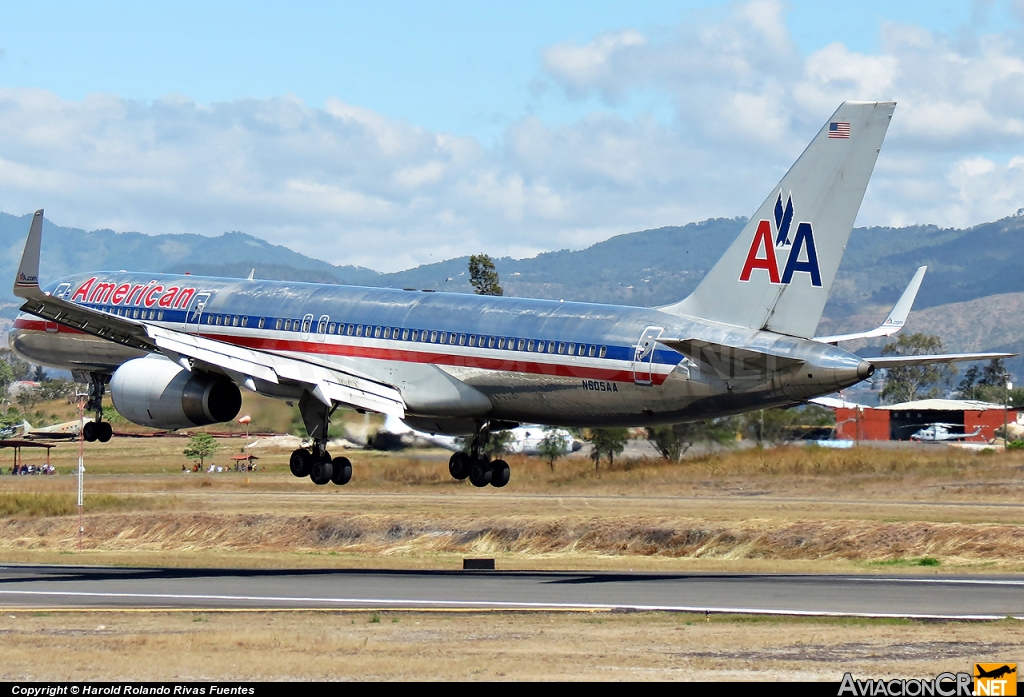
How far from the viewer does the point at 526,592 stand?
129 ft

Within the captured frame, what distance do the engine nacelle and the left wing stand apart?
47 centimetres

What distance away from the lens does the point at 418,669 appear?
966 inches

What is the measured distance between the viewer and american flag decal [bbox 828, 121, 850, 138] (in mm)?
37969

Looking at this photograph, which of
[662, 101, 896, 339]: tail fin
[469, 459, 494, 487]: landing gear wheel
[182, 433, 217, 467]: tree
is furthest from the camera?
[182, 433, 217, 467]: tree

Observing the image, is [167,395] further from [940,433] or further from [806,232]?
[940,433]

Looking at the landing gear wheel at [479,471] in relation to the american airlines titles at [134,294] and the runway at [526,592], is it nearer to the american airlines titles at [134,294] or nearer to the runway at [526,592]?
the runway at [526,592]

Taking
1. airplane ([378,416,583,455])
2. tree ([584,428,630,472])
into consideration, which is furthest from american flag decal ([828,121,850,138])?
tree ([584,428,630,472])

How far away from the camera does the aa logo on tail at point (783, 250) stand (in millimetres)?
38344

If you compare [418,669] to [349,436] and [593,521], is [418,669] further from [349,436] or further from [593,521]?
[593,521]

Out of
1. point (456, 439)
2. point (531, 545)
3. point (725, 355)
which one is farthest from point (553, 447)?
point (725, 355)

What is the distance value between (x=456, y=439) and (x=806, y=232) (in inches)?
1329

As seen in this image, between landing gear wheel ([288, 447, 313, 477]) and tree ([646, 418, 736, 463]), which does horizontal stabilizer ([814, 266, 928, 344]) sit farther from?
landing gear wheel ([288, 447, 313, 477])

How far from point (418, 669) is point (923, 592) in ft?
60.4

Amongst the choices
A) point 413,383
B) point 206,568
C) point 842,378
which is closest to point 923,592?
point 842,378
